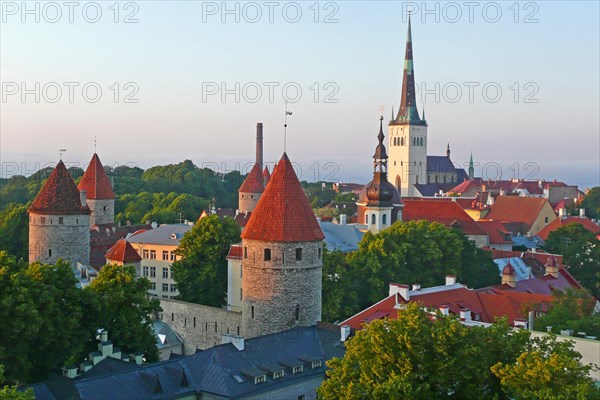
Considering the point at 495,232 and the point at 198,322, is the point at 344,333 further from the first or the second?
the point at 495,232

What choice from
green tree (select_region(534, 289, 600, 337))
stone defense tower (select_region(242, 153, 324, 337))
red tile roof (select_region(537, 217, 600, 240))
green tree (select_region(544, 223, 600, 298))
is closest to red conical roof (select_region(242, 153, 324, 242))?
stone defense tower (select_region(242, 153, 324, 337))

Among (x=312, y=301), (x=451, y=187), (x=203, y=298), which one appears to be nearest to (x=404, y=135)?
(x=451, y=187)

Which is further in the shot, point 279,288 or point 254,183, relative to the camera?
point 254,183

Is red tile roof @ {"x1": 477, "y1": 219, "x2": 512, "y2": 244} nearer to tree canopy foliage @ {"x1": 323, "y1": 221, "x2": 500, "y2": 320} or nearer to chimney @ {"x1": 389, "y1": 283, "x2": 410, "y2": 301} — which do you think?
tree canopy foliage @ {"x1": 323, "y1": 221, "x2": 500, "y2": 320}

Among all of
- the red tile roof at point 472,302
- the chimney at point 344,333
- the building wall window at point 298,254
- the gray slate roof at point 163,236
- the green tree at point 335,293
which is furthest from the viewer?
the gray slate roof at point 163,236

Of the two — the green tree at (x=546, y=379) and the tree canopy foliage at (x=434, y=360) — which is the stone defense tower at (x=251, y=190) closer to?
the tree canopy foliage at (x=434, y=360)

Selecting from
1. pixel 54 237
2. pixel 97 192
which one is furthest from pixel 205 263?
pixel 97 192

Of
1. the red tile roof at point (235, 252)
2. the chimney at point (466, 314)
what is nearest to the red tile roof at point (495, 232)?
the red tile roof at point (235, 252)
